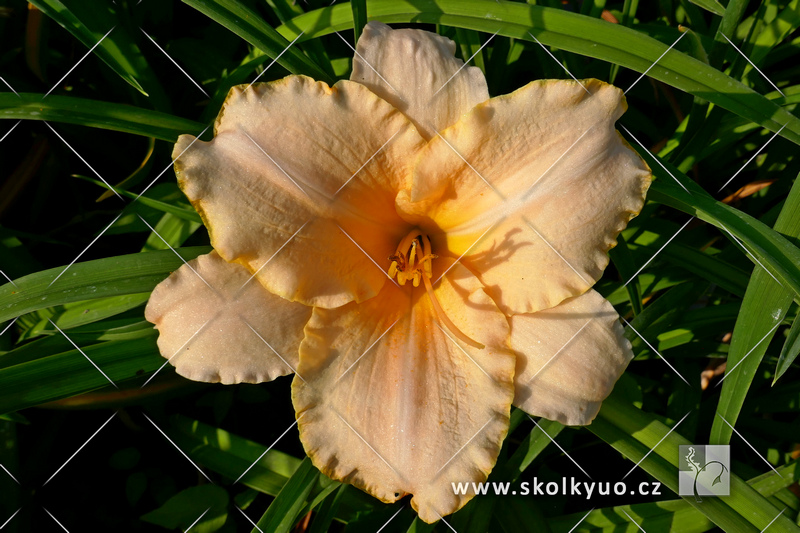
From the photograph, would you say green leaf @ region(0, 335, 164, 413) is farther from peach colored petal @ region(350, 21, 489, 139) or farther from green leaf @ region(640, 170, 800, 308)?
green leaf @ region(640, 170, 800, 308)

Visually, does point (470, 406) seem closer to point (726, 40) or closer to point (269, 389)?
point (269, 389)

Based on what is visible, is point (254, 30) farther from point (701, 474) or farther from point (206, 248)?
point (701, 474)

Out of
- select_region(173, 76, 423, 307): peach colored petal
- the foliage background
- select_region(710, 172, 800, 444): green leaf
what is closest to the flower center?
select_region(173, 76, 423, 307): peach colored petal

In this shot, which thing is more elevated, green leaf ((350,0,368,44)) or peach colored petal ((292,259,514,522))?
green leaf ((350,0,368,44))

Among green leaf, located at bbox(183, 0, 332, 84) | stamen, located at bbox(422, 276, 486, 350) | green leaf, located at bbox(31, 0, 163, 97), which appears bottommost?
stamen, located at bbox(422, 276, 486, 350)

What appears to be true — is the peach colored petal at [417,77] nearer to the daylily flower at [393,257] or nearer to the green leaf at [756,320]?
the daylily flower at [393,257]

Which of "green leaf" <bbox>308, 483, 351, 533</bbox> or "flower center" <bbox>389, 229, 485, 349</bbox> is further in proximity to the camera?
"green leaf" <bbox>308, 483, 351, 533</bbox>
